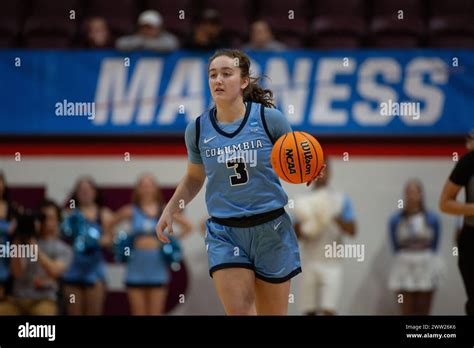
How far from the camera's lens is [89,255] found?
915cm

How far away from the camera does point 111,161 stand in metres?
9.42

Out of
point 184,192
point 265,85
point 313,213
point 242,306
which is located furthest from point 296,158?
point 265,85

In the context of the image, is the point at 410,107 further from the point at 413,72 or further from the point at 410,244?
the point at 410,244

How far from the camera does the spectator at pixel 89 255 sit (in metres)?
9.06

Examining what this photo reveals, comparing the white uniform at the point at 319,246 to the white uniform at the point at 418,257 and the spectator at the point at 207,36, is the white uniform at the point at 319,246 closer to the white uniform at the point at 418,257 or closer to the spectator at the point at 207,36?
the white uniform at the point at 418,257

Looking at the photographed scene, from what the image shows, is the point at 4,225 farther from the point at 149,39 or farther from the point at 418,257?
the point at 418,257

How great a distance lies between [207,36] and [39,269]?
2.66 metres

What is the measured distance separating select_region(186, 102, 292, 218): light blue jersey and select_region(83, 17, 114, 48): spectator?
160 inches

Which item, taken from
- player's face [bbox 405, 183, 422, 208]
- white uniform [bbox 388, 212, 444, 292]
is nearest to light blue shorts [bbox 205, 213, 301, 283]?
white uniform [bbox 388, 212, 444, 292]

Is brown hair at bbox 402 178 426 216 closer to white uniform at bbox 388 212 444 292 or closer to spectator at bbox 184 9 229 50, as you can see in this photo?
white uniform at bbox 388 212 444 292

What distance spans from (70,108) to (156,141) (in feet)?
2.89

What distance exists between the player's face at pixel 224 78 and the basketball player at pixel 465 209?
1.96 m

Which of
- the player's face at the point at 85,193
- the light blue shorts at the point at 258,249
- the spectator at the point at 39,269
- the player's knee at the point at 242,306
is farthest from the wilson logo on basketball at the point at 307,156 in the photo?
the player's face at the point at 85,193
